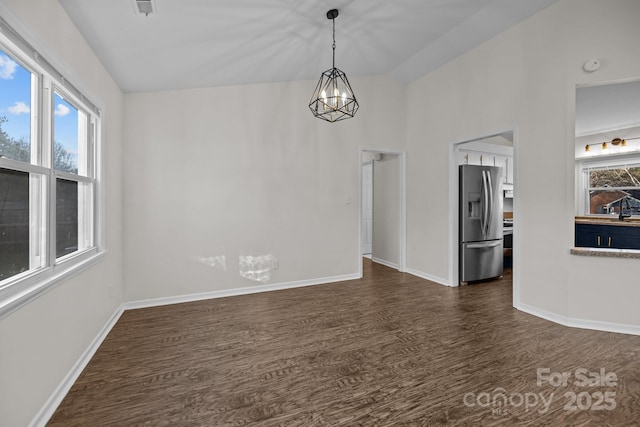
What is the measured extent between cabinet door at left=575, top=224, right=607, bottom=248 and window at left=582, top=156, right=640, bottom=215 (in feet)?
3.08

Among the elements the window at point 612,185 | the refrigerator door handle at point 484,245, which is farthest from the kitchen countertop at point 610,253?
the window at point 612,185

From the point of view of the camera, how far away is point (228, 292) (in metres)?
3.95

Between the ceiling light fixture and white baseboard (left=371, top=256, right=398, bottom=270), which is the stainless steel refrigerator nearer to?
white baseboard (left=371, top=256, right=398, bottom=270)

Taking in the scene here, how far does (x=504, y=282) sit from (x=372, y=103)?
132 inches

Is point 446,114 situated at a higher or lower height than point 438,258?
higher

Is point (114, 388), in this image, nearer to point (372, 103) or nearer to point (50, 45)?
point (50, 45)

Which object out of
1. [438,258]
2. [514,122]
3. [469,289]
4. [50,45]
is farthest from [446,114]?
[50,45]

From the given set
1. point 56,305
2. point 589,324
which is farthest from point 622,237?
point 56,305

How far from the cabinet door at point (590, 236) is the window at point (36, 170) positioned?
6847 millimetres

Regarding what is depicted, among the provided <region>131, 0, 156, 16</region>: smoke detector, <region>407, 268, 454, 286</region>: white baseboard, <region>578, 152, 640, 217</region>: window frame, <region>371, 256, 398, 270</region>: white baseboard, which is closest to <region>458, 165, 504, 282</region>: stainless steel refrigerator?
<region>407, 268, 454, 286</region>: white baseboard

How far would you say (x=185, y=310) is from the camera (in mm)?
3441

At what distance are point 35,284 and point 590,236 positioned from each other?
22.8ft

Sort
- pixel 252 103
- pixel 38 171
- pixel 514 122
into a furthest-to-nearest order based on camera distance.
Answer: pixel 252 103 → pixel 514 122 → pixel 38 171

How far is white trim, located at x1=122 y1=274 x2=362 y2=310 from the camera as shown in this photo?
356 centimetres
